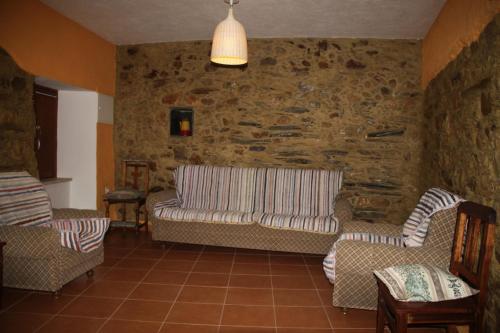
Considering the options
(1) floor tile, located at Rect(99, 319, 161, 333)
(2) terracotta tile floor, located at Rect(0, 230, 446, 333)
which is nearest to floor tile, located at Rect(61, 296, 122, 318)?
(2) terracotta tile floor, located at Rect(0, 230, 446, 333)

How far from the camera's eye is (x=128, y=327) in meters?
2.35

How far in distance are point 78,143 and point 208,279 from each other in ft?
9.40

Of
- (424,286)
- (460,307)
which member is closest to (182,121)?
(424,286)

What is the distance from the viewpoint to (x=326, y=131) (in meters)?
4.66

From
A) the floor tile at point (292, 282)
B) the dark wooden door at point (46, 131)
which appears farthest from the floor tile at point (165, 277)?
the dark wooden door at point (46, 131)

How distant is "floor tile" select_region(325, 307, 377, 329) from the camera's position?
247 cm

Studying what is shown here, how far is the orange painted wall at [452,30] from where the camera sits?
265 centimetres

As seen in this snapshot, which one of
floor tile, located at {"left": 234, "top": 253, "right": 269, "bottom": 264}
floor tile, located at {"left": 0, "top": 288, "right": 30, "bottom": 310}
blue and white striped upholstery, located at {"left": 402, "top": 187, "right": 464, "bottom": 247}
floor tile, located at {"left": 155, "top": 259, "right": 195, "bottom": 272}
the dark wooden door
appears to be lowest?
floor tile, located at {"left": 0, "top": 288, "right": 30, "bottom": 310}

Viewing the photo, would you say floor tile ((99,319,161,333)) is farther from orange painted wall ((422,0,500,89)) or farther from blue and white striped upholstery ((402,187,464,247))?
orange painted wall ((422,0,500,89))

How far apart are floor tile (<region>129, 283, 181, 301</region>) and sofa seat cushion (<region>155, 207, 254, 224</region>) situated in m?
1.01

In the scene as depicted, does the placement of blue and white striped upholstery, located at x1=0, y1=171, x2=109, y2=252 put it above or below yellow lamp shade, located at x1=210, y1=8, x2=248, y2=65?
below

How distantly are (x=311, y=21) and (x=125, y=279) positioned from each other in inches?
137

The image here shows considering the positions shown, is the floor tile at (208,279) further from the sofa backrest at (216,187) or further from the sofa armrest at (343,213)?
the sofa armrest at (343,213)

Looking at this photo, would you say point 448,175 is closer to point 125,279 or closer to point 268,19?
point 268,19
